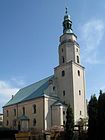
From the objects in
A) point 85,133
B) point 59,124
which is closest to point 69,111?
point 85,133

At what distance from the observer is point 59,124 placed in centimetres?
4384

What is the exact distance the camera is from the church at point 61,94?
44.9m

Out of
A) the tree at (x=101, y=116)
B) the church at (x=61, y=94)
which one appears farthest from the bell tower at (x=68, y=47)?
the tree at (x=101, y=116)

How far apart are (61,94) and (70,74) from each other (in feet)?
13.5

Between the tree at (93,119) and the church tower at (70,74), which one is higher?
the church tower at (70,74)

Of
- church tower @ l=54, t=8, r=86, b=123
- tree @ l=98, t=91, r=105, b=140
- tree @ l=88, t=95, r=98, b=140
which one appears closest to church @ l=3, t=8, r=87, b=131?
church tower @ l=54, t=8, r=86, b=123

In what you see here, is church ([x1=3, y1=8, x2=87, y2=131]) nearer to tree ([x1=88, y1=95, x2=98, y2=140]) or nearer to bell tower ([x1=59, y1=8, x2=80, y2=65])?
bell tower ([x1=59, y1=8, x2=80, y2=65])

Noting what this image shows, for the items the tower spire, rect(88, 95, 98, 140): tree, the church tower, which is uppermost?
the tower spire

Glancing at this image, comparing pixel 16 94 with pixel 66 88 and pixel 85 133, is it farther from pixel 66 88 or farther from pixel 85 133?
pixel 85 133

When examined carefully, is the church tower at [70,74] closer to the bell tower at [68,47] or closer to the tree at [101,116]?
the bell tower at [68,47]

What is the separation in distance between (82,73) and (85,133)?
715 inches

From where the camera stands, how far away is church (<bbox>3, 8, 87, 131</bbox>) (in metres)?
44.9

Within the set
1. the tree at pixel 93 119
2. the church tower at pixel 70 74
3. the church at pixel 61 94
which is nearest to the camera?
the tree at pixel 93 119

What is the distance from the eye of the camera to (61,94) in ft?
156
